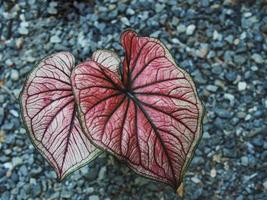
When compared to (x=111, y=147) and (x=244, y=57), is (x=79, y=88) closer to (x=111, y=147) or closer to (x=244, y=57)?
(x=111, y=147)

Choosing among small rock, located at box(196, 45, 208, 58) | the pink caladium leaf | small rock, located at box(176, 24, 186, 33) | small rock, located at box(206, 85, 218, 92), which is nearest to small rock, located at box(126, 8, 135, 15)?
small rock, located at box(176, 24, 186, 33)

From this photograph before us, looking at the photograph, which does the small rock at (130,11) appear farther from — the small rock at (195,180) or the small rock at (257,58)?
the small rock at (195,180)

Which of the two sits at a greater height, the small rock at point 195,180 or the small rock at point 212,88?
the small rock at point 212,88

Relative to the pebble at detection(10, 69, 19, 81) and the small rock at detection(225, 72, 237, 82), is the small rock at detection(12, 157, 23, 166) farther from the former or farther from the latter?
the small rock at detection(225, 72, 237, 82)

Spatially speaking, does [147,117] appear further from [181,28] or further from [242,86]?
[181,28]

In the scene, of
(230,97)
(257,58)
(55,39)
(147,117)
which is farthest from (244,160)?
(55,39)

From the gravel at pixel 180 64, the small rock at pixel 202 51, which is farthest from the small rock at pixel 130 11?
the small rock at pixel 202 51

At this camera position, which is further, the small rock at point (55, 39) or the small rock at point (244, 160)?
the small rock at point (55, 39)
